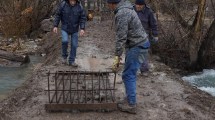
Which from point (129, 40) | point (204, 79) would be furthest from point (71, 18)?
point (204, 79)

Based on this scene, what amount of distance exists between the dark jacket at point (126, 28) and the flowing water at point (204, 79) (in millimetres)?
5170

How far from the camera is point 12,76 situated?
1254 cm

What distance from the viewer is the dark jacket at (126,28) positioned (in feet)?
21.6

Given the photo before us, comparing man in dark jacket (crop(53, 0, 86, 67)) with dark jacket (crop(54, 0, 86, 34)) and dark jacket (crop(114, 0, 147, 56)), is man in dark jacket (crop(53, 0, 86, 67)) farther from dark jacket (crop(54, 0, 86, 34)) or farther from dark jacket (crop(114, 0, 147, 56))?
dark jacket (crop(114, 0, 147, 56))

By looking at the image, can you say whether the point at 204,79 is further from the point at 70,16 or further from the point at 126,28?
the point at 126,28

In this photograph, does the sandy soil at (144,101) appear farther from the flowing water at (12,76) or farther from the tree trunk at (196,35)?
the tree trunk at (196,35)

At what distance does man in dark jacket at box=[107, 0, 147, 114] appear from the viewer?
6.59m

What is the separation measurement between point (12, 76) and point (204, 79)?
5.82 meters

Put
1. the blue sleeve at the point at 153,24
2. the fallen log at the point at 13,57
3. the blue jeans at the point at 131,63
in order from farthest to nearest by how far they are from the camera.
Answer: the fallen log at the point at 13,57 → the blue sleeve at the point at 153,24 → the blue jeans at the point at 131,63

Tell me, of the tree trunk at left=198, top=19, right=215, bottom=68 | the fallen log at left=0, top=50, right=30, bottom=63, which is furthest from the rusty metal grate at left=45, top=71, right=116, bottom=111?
the tree trunk at left=198, top=19, right=215, bottom=68

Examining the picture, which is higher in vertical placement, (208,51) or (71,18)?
(71,18)

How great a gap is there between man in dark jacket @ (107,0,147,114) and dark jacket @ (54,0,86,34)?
3088mm

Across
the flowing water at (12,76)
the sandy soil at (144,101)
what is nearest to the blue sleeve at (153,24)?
the sandy soil at (144,101)

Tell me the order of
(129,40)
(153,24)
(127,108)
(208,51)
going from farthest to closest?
(208,51)
(153,24)
(127,108)
(129,40)
